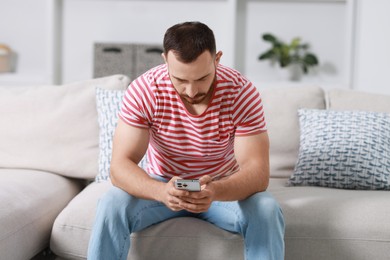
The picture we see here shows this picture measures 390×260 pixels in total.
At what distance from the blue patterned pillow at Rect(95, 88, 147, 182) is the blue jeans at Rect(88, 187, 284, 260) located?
0.64 metres

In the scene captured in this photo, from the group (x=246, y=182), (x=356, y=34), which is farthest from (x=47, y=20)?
(x=246, y=182)

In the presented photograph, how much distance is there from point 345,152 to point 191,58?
929 millimetres

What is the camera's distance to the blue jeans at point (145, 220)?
5.65 feet

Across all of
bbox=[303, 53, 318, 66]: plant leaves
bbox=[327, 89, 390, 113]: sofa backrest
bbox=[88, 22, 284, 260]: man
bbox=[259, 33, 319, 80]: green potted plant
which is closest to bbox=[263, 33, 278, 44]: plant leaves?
bbox=[259, 33, 319, 80]: green potted plant

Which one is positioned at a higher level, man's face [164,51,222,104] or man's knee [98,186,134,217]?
man's face [164,51,222,104]

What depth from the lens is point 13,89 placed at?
2.72 m

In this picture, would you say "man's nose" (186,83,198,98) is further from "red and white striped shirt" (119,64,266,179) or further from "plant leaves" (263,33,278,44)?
"plant leaves" (263,33,278,44)

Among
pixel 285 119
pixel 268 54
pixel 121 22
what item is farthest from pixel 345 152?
pixel 121 22

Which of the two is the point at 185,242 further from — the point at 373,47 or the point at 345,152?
the point at 373,47

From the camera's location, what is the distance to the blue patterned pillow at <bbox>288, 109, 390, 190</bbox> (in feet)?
7.68

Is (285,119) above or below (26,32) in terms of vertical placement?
below

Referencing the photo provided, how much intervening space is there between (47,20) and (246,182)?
9.36ft

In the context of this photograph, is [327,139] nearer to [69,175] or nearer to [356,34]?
[69,175]

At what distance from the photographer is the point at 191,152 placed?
193cm
